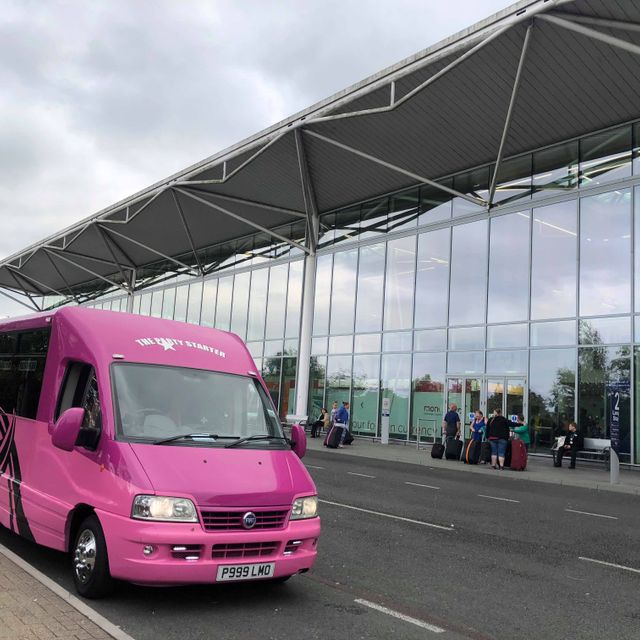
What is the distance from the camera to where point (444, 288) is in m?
24.6

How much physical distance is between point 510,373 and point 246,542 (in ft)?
61.3

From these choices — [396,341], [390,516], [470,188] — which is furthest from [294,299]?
[390,516]

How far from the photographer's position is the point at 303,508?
5.18 metres

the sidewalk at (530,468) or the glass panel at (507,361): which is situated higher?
the glass panel at (507,361)

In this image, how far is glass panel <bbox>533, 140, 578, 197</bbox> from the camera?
21406mm

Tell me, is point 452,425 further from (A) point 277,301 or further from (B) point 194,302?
(B) point 194,302

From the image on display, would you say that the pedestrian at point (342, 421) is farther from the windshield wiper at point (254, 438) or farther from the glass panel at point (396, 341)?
the windshield wiper at point (254, 438)

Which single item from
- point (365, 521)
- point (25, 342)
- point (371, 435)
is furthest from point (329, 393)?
point (25, 342)

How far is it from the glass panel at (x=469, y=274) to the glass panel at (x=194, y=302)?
17674mm

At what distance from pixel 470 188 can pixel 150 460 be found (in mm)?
21182

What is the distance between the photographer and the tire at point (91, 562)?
4.81 meters

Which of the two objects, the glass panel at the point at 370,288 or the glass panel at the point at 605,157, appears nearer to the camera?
the glass panel at the point at 605,157

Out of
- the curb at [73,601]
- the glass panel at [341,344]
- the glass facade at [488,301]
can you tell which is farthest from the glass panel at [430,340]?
the curb at [73,601]

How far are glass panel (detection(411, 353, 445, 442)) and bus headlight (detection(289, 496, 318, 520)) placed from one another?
19125 millimetres
